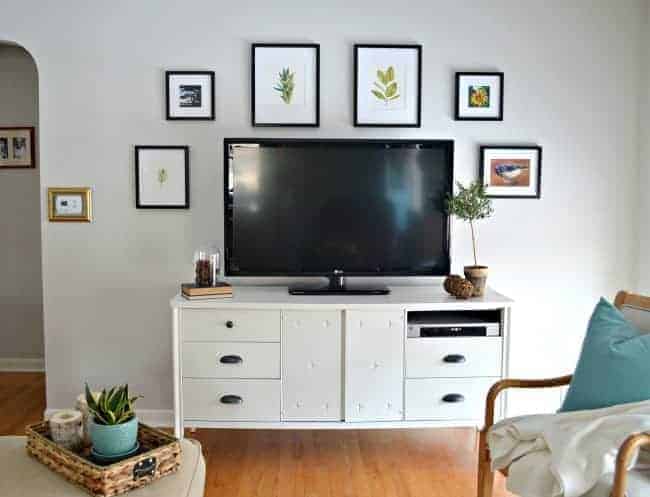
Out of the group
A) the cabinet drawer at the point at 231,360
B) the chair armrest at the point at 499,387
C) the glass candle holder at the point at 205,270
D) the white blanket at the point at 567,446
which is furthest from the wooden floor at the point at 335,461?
the glass candle holder at the point at 205,270

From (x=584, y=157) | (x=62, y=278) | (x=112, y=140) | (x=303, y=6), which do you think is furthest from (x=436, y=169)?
(x=62, y=278)

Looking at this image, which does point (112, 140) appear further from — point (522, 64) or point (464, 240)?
point (522, 64)

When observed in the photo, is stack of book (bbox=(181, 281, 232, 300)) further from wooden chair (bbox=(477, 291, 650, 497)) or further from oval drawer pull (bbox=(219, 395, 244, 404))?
wooden chair (bbox=(477, 291, 650, 497))

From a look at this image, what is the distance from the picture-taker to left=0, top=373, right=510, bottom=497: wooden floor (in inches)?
101

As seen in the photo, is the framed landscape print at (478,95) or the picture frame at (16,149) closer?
the framed landscape print at (478,95)

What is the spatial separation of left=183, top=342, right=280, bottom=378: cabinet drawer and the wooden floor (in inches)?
18.1

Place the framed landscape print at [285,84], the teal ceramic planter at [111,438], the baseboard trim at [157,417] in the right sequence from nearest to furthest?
the teal ceramic planter at [111,438]
the framed landscape print at [285,84]
the baseboard trim at [157,417]

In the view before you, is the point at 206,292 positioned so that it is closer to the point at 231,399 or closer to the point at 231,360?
the point at 231,360

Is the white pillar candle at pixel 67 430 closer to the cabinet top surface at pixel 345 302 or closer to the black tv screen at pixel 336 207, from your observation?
the cabinet top surface at pixel 345 302

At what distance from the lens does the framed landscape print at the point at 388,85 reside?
10.3 ft

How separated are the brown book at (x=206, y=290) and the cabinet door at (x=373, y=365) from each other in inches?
24.0

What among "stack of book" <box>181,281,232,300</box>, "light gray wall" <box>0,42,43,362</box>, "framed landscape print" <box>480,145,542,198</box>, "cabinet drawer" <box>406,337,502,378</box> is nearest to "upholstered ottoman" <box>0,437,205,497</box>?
"stack of book" <box>181,281,232,300</box>

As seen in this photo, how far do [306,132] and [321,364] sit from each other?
4.19ft

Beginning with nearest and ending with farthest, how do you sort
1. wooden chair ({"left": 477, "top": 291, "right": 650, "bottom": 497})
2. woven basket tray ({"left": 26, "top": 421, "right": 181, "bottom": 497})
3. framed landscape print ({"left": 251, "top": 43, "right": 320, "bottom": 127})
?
1. woven basket tray ({"left": 26, "top": 421, "right": 181, "bottom": 497})
2. wooden chair ({"left": 477, "top": 291, "right": 650, "bottom": 497})
3. framed landscape print ({"left": 251, "top": 43, "right": 320, "bottom": 127})
